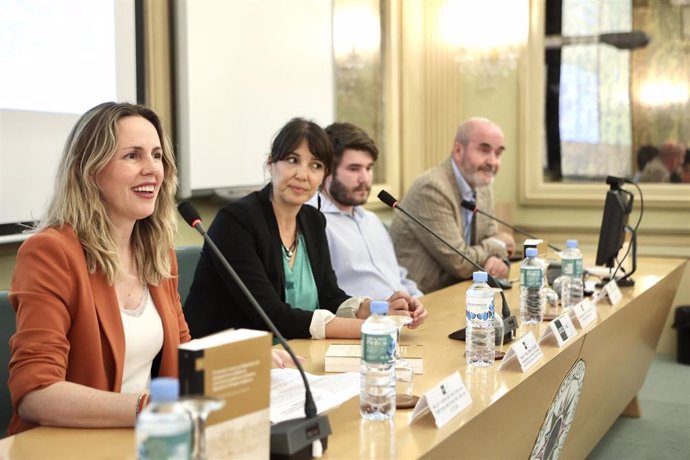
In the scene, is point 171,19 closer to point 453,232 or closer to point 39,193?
point 39,193

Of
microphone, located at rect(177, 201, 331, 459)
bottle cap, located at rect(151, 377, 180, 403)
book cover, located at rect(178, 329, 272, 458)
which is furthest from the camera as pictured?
microphone, located at rect(177, 201, 331, 459)

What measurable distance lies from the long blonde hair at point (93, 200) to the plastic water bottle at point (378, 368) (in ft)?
1.81

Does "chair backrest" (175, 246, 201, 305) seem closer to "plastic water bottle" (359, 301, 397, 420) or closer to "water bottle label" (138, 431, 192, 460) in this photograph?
"plastic water bottle" (359, 301, 397, 420)

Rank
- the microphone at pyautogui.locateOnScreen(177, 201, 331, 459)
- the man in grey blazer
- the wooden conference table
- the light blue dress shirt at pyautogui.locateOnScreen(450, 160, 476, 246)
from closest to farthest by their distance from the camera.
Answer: the microphone at pyautogui.locateOnScreen(177, 201, 331, 459) < the wooden conference table < the man in grey blazer < the light blue dress shirt at pyautogui.locateOnScreen(450, 160, 476, 246)

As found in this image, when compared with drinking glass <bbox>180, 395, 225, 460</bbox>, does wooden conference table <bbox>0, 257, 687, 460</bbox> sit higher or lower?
lower

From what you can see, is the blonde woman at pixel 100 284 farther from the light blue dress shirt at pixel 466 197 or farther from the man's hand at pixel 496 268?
the light blue dress shirt at pixel 466 197

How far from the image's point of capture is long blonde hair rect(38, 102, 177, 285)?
1.70 m

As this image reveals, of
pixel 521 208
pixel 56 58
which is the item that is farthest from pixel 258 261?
pixel 521 208

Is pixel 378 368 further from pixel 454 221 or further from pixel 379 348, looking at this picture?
pixel 454 221

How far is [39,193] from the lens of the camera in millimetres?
2715

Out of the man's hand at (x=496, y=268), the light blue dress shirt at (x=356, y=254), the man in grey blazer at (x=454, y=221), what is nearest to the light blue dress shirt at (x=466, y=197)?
the man in grey blazer at (x=454, y=221)

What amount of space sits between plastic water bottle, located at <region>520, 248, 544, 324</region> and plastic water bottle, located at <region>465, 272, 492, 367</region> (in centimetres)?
51

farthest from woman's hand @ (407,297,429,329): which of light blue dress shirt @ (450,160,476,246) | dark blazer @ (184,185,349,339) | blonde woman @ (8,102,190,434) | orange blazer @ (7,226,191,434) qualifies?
light blue dress shirt @ (450,160,476,246)

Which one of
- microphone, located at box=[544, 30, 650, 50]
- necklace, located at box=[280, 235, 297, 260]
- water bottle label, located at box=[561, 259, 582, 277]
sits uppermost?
microphone, located at box=[544, 30, 650, 50]
